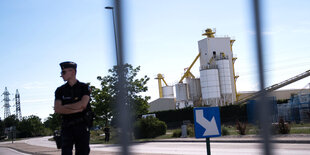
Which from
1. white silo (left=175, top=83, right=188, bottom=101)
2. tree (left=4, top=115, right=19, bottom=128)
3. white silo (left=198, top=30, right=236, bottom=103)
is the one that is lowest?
tree (left=4, top=115, right=19, bottom=128)

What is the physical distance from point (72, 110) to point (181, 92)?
60954 mm

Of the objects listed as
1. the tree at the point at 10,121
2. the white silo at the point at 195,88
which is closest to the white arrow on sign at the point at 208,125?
the white silo at the point at 195,88

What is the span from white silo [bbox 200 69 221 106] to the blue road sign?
2076 inches

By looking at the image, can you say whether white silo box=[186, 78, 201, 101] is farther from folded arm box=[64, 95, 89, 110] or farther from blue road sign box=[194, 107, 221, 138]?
folded arm box=[64, 95, 89, 110]

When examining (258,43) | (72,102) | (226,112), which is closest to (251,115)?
(258,43)

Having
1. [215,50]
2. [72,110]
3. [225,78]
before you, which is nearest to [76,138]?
[72,110]

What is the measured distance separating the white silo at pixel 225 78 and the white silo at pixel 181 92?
303 inches

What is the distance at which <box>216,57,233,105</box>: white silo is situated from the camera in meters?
58.4

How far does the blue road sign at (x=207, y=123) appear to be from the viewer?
6074 mm

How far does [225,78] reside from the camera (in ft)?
193

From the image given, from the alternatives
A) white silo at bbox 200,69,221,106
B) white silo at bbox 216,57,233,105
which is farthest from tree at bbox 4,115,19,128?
white silo at bbox 216,57,233,105

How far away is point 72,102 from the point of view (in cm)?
487

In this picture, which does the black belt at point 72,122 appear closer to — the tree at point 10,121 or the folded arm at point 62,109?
the folded arm at point 62,109

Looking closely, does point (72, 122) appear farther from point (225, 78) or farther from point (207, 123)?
point (225, 78)
